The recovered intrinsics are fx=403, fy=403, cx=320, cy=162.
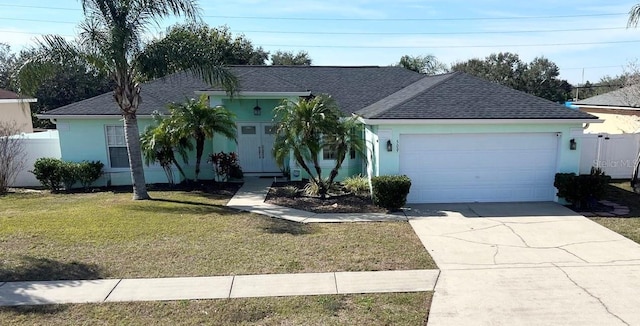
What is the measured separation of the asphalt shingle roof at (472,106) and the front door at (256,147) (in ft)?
19.0

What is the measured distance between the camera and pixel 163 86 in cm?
1706

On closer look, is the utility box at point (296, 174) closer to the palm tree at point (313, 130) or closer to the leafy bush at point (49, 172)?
the palm tree at point (313, 130)

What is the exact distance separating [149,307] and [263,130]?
11130 millimetres

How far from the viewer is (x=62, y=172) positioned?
46.1 feet

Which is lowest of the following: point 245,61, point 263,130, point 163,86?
point 263,130

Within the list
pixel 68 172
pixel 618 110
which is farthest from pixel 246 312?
pixel 618 110

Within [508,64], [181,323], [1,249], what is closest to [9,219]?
[1,249]

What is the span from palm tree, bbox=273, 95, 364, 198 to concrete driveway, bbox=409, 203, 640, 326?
312cm

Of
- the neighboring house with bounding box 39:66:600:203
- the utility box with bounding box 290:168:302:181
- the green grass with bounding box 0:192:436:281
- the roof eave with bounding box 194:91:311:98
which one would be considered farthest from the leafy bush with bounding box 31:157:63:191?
the neighboring house with bounding box 39:66:600:203

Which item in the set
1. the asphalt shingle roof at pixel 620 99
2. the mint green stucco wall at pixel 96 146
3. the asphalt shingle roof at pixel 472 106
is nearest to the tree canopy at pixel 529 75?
the asphalt shingle roof at pixel 620 99

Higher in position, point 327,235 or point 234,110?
point 234,110

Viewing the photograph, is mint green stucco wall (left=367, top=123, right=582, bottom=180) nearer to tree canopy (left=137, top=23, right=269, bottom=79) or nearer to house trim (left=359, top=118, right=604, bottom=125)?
house trim (left=359, top=118, right=604, bottom=125)

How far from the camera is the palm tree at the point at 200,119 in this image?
514 inches

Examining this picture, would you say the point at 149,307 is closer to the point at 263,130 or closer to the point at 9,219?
the point at 9,219
